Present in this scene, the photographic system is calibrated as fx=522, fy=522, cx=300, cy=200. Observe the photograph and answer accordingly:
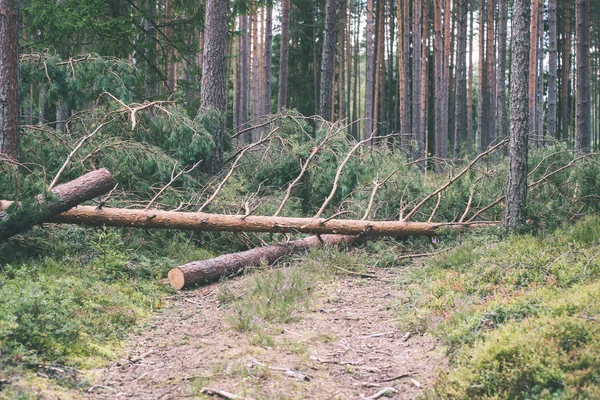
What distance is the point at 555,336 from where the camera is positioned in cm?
376

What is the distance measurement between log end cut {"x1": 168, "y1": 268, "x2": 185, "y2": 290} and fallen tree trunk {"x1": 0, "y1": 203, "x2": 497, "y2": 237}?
44.0 inches

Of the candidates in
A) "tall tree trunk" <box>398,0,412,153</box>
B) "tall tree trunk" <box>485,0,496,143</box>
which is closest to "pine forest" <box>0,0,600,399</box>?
"tall tree trunk" <box>398,0,412,153</box>

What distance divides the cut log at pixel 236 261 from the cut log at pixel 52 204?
1620mm

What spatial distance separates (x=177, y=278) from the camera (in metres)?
7.41

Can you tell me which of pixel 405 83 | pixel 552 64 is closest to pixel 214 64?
pixel 405 83

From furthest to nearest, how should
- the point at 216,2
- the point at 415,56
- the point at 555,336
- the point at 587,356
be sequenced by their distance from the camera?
the point at 415,56
the point at 216,2
the point at 555,336
the point at 587,356

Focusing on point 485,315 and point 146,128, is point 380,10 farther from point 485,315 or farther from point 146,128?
point 485,315

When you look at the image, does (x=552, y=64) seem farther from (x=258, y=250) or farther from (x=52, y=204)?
(x=52, y=204)

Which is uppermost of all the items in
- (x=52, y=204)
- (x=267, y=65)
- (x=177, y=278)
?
(x=267, y=65)

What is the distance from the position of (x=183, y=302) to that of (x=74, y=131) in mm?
5289

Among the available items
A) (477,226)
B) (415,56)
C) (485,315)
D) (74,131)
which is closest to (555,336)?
(485,315)

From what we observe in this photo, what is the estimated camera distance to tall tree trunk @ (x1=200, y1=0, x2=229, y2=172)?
11.1 meters

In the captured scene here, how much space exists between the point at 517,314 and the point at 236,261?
4.60 metres

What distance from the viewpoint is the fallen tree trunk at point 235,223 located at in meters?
7.98
